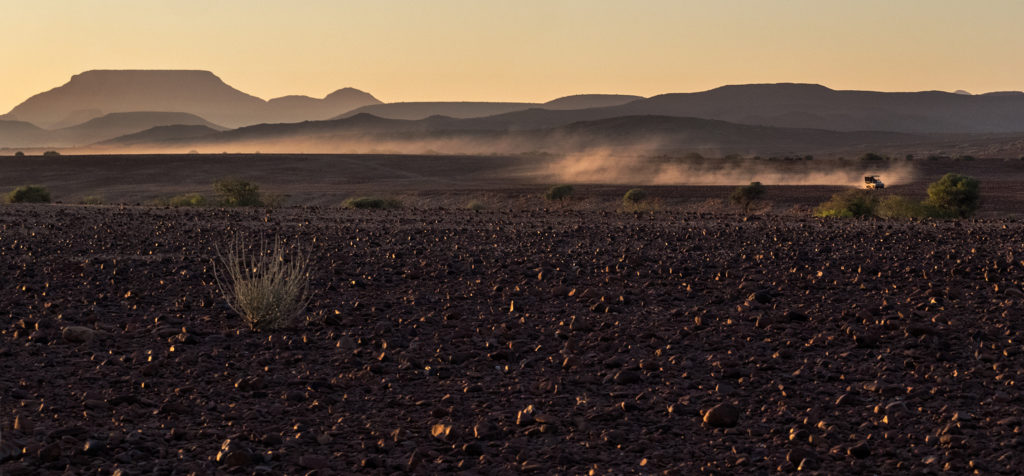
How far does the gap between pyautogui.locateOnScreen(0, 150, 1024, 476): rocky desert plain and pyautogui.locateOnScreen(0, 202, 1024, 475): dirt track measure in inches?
1.0

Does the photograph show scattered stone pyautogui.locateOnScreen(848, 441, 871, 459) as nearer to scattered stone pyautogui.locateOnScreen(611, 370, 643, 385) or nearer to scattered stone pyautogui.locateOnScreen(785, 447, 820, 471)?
scattered stone pyautogui.locateOnScreen(785, 447, 820, 471)

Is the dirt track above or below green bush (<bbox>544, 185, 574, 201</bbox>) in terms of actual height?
above

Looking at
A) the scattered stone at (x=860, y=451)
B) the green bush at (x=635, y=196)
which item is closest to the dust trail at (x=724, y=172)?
the green bush at (x=635, y=196)

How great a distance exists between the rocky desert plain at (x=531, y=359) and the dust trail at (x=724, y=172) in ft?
165

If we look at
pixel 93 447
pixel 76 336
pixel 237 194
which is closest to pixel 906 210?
pixel 237 194

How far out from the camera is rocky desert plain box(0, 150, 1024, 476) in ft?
17.9

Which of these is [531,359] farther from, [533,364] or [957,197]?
[957,197]

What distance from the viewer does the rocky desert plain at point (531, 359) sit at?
5.45 m

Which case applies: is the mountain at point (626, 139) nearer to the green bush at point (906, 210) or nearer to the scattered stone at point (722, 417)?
the green bush at point (906, 210)

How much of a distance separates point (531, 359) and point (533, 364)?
0.30ft

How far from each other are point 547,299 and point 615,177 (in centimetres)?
6095

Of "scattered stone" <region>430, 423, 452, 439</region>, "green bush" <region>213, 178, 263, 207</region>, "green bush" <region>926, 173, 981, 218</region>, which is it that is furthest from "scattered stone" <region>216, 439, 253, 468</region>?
"green bush" <region>213, 178, 263, 207</region>

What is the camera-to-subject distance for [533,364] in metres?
7.34

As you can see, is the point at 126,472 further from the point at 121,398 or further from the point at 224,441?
the point at 121,398
